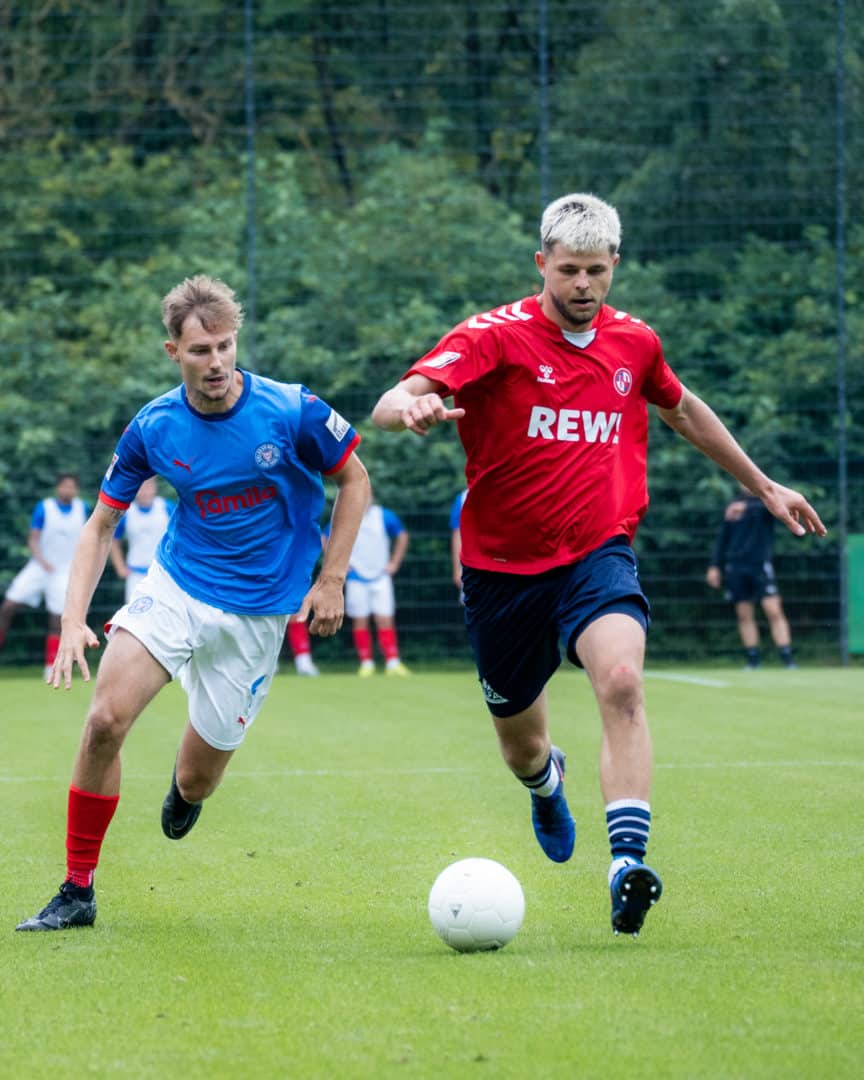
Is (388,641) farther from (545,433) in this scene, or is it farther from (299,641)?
(545,433)

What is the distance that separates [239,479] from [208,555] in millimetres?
299

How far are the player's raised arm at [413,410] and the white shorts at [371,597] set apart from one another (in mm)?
14219

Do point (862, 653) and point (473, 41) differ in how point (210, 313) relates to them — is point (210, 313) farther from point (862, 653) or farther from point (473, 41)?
point (473, 41)

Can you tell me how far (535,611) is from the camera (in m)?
5.97

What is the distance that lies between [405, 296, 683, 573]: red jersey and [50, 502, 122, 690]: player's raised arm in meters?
1.20

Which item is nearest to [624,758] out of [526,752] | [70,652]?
[526,752]

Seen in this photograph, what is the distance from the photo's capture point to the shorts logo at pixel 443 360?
5598 millimetres

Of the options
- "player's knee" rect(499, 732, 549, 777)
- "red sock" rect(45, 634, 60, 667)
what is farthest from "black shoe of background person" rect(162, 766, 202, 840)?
"red sock" rect(45, 634, 60, 667)

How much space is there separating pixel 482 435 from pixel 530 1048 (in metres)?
2.42

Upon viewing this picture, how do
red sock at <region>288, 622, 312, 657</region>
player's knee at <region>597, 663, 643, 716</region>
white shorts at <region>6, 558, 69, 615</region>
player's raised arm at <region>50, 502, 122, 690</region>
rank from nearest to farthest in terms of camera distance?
player's knee at <region>597, 663, 643, 716</region> → player's raised arm at <region>50, 502, 122, 690</region> → white shorts at <region>6, 558, 69, 615</region> → red sock at <region>288, 622, 312, 657</region>

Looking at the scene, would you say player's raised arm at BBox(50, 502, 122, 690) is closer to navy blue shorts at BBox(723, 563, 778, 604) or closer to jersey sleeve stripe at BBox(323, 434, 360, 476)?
jersey sleeve stripe at BBox(323, 434, 360, 476)

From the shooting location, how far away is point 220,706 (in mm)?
6176

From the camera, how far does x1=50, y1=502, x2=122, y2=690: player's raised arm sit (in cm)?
550

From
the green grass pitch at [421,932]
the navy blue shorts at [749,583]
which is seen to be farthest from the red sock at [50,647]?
the green grass pitch at [421,932]
